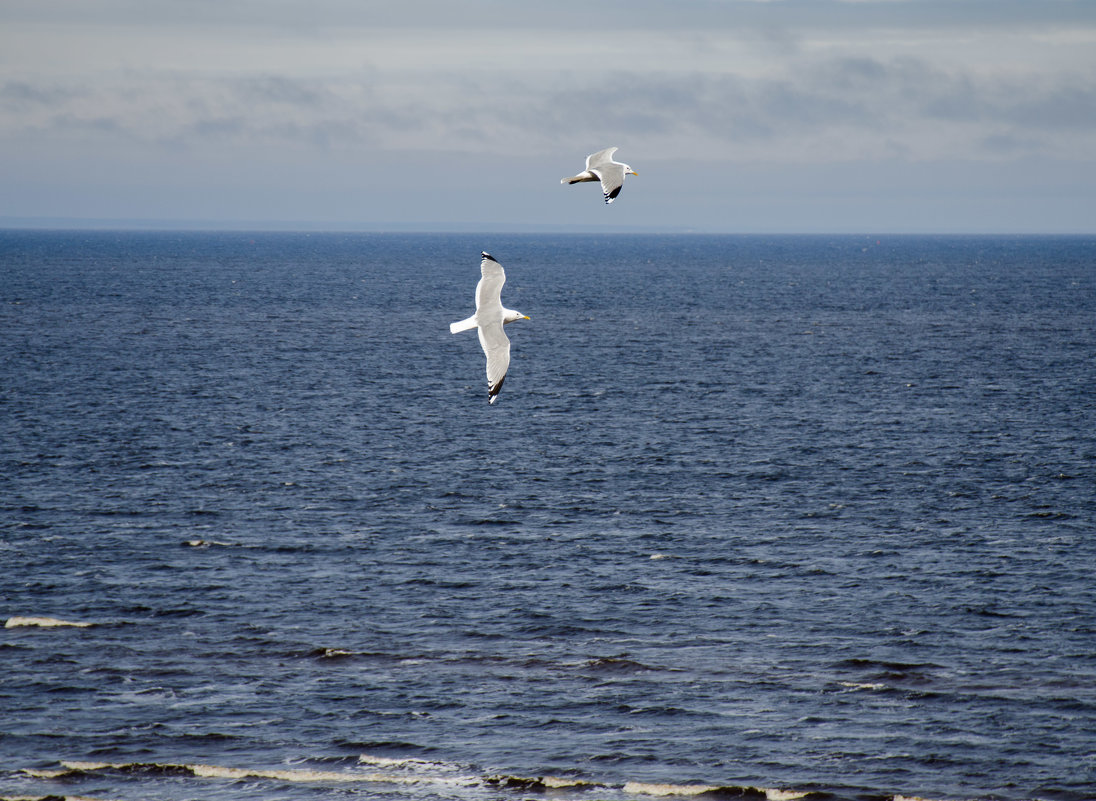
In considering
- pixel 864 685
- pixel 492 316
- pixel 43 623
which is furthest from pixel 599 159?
pixel 43 623

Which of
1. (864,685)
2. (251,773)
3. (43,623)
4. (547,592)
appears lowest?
(251,773)

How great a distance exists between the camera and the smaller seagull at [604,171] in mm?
27281

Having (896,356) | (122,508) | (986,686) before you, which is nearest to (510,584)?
(986,686)

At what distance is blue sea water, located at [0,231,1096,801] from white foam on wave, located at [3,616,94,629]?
0.12m

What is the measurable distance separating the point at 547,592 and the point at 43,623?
18.9m

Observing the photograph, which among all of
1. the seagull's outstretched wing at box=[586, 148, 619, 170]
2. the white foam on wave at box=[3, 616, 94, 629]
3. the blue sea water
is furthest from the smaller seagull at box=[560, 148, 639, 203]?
the white foam on wave at box=[3, 616, 94, 629]

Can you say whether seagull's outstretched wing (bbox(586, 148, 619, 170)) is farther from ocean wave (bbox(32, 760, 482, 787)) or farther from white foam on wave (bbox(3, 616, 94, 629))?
white foam on wave (bbox(3, 616, 94, 629))

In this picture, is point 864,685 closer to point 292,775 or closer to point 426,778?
point 426,778

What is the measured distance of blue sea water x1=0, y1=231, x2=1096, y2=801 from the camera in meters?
33.9

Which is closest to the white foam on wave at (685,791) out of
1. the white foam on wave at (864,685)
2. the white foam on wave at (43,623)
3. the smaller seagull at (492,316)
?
the white foam on wave at (864,685)

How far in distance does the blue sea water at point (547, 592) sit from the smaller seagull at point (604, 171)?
16241 millimetres

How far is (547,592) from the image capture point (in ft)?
155

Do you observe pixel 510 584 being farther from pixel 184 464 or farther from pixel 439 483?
pixel 184 464

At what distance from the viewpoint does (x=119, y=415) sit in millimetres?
83875
